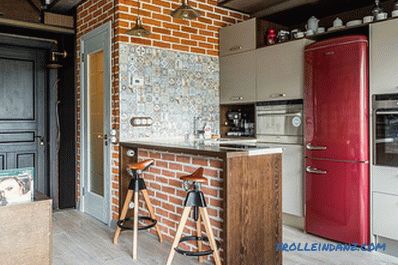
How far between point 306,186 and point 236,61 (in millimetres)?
1692

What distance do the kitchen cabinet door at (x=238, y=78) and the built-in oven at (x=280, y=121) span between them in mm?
232

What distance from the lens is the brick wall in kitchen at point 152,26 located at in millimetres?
3551

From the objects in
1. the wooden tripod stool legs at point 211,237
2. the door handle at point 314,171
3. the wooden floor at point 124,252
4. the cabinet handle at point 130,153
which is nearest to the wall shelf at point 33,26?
the cabinet handle at point 130,153

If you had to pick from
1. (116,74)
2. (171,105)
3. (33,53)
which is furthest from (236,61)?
(33,53)

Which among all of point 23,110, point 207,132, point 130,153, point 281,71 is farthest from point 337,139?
point 23,110

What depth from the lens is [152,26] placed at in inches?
146

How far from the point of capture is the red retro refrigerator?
9.82ft

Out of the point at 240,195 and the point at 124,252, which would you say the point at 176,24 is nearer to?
the point at 240,195

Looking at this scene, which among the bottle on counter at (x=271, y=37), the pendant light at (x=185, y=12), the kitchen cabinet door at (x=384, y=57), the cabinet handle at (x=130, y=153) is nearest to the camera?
the pendant light at (x=185, y=12)

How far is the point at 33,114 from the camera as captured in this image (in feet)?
13.9

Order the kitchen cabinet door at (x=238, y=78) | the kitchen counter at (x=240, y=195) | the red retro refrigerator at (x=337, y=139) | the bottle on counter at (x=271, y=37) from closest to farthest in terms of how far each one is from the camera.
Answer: the kitchen counter at (x=240, y=195) < the red retro refrigerator at (x=337, y=139) < the bottle on counter at (x=271, y=37) < the kitchen cabinet door at (x=238, y=78)

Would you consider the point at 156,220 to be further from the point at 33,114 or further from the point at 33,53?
the point at 33,53

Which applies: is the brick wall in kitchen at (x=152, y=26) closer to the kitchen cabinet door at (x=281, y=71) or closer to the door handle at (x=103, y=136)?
the door handle at (x=103, y=136)

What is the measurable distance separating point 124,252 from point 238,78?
7.68 feet
